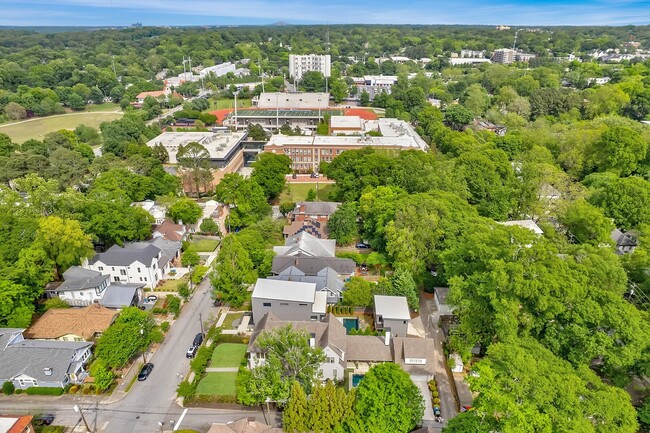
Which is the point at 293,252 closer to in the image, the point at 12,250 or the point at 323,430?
the point at 323,430

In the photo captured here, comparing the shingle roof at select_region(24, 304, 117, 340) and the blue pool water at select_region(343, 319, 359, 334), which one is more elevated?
the shingle roof at select_region(24, 304, 117, 340)

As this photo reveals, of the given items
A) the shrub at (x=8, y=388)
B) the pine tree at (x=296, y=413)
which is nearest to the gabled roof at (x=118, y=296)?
the shrub at (x=8, y=388)

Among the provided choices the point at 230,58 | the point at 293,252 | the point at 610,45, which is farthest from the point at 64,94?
the point at 610,45

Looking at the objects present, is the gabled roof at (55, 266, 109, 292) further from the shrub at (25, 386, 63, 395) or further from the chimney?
the chimney

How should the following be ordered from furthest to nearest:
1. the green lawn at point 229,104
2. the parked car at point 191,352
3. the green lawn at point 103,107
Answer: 1. the green lawn at point 103,107
2. the green lawn at point 229,104
3. the parked car at point 191,352

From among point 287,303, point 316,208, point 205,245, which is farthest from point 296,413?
point 316,208

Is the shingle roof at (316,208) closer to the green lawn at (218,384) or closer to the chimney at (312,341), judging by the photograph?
the chimney at (312,341)

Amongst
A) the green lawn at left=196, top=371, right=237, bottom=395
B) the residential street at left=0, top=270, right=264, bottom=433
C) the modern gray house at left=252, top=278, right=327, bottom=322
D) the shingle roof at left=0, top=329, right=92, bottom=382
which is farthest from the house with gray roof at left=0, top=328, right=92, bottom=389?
the modern gray house at left=252, top=278, right=327, bottom=322

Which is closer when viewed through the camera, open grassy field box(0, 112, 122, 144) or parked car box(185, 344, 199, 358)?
parked car box(185, 344, 199, 358)
